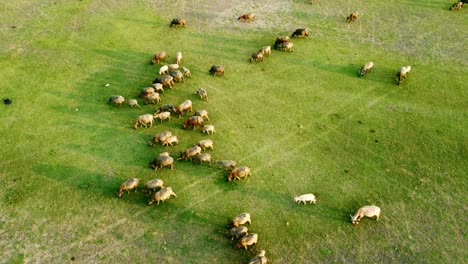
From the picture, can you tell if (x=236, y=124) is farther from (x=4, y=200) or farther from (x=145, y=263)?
(x=4, y=200)

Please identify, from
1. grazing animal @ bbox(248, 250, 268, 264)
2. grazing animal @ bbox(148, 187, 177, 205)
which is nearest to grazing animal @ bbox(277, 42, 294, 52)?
grazing animal @ bbox(148, 187, 177, 205)

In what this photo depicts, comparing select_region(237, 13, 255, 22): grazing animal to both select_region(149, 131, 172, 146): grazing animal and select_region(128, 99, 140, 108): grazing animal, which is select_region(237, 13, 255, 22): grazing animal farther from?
select_region(149, 131, 172, 146): grazing animal

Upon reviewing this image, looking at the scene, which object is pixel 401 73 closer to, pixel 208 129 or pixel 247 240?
pixel 208 129

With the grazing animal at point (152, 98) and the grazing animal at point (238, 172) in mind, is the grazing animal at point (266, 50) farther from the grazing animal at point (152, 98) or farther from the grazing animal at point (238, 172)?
the grazing animal at point (238, 172)

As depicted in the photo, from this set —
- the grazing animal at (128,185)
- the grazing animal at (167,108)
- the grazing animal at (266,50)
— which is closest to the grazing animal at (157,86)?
the grazing animal at (167,108)

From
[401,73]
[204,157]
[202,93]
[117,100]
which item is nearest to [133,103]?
[117,100]
